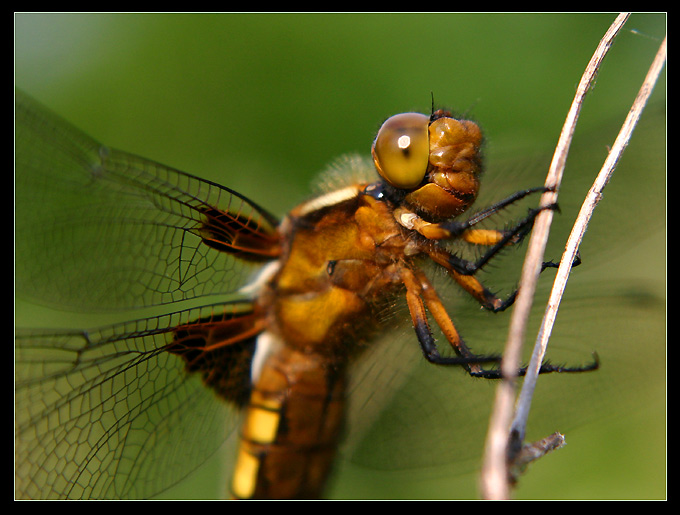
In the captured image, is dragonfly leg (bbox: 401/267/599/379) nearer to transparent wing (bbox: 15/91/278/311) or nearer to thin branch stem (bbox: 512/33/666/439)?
thin branch stem (bbox: 512/33/666/439)

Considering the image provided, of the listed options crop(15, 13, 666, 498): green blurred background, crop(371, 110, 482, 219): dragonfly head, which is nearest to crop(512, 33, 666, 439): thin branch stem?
crop(371, 110, 482, 219): dragonfly head

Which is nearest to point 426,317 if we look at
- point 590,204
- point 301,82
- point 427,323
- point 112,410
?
point 427,323

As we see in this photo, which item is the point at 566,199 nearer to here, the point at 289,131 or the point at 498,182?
the point at 498,182

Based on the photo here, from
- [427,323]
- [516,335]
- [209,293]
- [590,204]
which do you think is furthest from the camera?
[209,293]

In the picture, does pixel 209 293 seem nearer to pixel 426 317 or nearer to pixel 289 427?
pixel 289 427

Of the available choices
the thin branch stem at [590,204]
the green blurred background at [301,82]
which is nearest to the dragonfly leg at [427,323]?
the thin branch stem at [590,204]

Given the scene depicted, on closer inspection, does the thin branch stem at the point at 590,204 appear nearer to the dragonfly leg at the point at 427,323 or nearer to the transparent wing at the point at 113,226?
the dragonfly leg at the point at 427,323
